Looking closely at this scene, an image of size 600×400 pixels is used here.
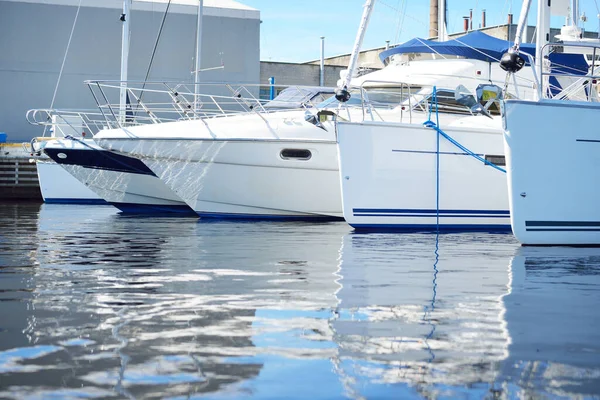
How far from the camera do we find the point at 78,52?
29062 mm

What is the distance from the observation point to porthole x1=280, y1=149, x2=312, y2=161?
13688mm

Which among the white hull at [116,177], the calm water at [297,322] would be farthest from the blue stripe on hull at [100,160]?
the calm water at [297,322]

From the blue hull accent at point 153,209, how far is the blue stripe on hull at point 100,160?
104cm

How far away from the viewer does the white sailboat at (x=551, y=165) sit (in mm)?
9703

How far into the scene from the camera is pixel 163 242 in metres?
10.3

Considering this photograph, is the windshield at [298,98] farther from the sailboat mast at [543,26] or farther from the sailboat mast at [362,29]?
the sailboat mast at [543,26]

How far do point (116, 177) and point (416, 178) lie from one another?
6.62 metres

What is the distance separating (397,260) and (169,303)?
3301mm

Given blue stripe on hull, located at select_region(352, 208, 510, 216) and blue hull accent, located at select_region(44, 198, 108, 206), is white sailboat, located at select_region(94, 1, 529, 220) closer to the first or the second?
blue stripe on hull, located at select_region(352, 208, 510, 216)

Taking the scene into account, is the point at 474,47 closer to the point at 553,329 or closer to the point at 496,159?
the point at 496,159

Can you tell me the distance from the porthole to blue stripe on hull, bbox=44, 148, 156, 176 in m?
2.97

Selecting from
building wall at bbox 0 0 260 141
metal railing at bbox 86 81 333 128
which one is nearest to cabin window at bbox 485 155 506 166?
metal railing at bbox 86 81 333 128

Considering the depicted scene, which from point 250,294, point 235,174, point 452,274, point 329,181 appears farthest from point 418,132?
point 250,294

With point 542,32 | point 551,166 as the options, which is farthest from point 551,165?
point 542,32
